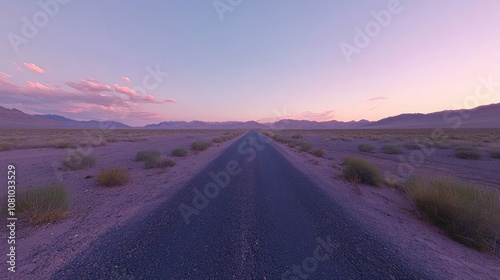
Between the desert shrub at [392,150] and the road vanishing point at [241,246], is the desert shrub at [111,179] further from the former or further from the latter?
the desert shrub at [392,150]

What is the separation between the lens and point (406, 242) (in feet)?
14.5

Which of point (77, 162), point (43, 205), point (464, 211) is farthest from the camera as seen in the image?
point (77, 162)

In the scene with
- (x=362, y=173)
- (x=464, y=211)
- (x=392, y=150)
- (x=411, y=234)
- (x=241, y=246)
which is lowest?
(x=392, y=150)

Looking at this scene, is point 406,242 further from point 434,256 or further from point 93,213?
point 93,213

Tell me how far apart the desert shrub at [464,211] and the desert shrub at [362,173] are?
11.5 feet

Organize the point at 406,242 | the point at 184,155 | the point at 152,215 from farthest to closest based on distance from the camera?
the point at 184,155
the point at 152,215
the point at 406,242

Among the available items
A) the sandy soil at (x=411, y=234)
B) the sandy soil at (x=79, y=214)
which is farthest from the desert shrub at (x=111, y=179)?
the sandy soil at (x=411, y=234)

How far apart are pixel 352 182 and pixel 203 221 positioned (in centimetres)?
756

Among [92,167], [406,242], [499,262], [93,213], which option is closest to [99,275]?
[93,213]

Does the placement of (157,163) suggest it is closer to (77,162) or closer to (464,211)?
(77,162)

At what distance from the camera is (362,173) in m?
10.1

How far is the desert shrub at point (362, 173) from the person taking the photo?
970 cm

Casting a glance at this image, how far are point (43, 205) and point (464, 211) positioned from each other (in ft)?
32.3

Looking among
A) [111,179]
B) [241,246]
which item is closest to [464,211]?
[241,246]
